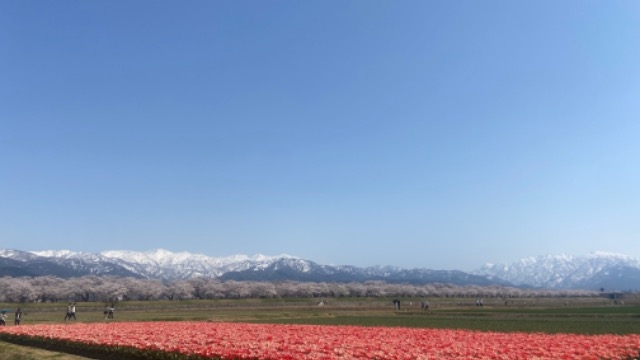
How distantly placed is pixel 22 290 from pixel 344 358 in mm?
157306

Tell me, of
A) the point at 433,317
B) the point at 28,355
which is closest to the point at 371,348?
the point at 28,355

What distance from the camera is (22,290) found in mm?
145625

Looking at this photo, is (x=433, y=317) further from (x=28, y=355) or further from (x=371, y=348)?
(x=28, y=355)

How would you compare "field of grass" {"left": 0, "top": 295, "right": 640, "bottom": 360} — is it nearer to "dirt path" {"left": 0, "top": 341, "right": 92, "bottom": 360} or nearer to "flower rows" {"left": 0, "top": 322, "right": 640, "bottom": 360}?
"dirt path" {"left": 0, "top": 341, "right": 92, "bottom": 360}

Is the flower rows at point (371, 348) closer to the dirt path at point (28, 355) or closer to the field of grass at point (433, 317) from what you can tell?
the dirt path at point (28, 355)

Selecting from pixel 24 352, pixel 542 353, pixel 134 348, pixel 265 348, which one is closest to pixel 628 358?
pixel 542 353

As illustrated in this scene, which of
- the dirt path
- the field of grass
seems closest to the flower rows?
the dirt path

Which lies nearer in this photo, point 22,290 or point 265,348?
point 265,348

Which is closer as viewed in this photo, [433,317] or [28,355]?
[28,355]

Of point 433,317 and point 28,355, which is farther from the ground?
point 28,355

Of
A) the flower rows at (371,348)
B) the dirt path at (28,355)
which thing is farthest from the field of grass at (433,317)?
the flower rows at (371,348)

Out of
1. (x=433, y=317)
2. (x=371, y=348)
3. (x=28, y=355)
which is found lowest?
(x=433, y=317)

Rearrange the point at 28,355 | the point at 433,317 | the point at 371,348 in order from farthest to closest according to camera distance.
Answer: the point at 433,317 → the point at 28,355 → the point at 371,348

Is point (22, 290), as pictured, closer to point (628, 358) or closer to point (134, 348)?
point (134, 348)
